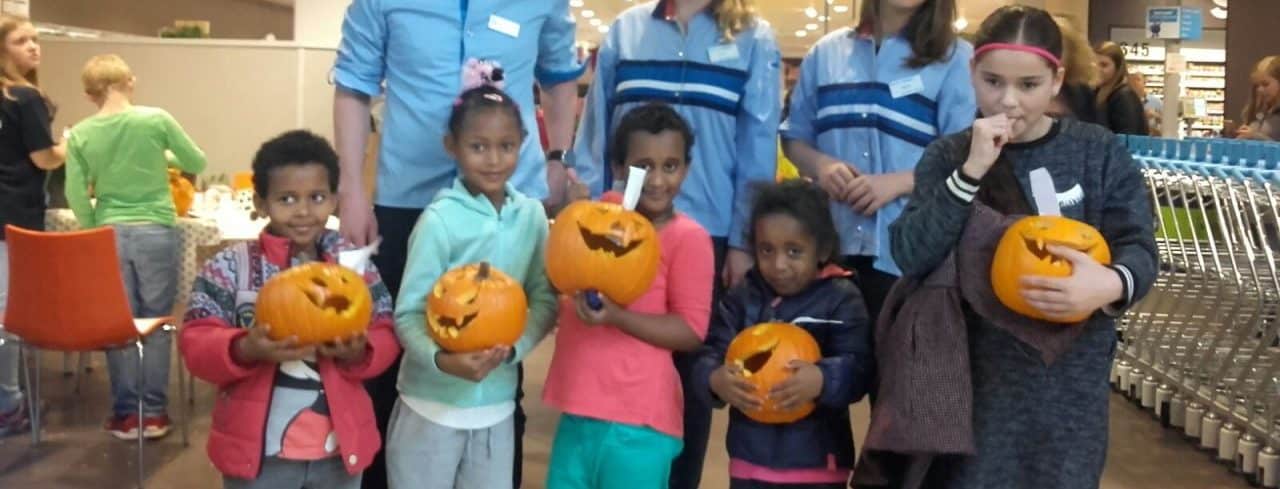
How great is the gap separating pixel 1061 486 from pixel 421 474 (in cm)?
119

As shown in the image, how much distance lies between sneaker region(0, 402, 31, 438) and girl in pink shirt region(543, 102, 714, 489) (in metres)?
3.27

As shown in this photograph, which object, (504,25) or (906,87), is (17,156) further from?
(906,87)

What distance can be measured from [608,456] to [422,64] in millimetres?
903

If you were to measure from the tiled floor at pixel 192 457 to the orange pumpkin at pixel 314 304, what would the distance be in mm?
2035

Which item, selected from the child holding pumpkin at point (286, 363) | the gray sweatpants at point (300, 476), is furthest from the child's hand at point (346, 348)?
the gray sweatpants at point (300, 476)

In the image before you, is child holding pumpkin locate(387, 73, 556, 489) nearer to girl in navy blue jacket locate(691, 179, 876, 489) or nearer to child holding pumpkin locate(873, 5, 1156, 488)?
girl in navy blue jacket locate(691, 179, 876, 489)

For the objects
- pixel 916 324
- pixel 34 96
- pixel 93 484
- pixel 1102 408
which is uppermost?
pixel 34 96

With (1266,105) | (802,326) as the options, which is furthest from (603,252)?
(1266,105)

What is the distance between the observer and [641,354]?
2.57 metres

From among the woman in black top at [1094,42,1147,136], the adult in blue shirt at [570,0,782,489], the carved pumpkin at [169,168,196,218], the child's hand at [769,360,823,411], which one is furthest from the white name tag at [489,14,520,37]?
the woman in black top at [1094,42,1147,136]

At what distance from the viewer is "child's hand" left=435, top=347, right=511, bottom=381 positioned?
92.4 inches

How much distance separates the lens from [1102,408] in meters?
2.26

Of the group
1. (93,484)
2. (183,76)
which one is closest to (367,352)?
(93,484)

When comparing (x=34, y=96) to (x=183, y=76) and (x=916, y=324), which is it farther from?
(x=916, y=324)
